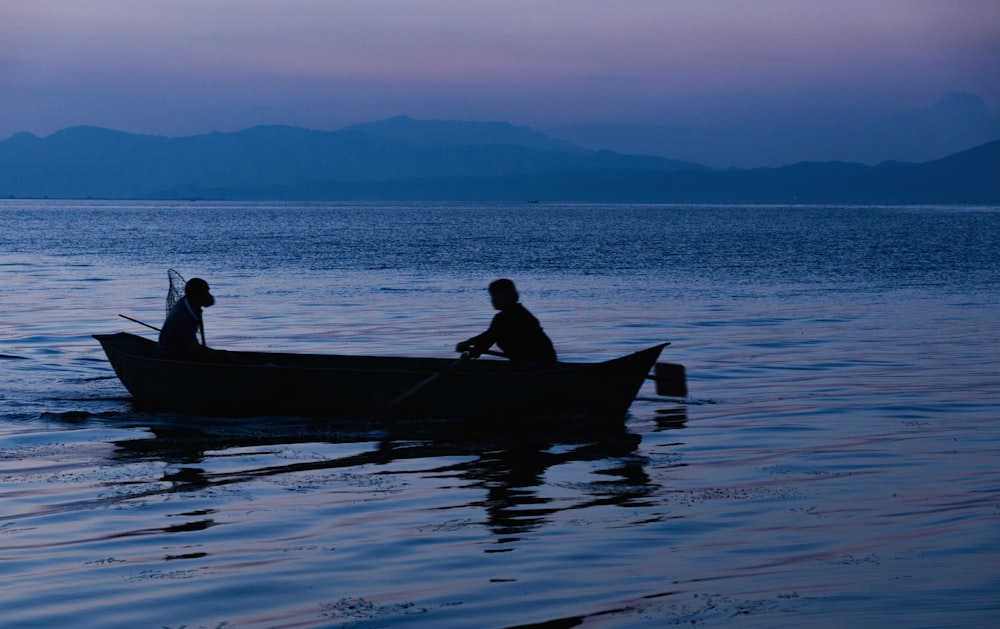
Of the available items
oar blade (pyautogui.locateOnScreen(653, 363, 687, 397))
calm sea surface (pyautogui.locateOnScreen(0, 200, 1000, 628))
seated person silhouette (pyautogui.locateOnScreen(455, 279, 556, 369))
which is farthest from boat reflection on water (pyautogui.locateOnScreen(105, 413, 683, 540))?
seated person silhouette (pyautogui.locateOnScreen(455, 279, 556, 369))

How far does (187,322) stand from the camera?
1452 cm

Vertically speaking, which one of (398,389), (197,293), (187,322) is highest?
(197,293)

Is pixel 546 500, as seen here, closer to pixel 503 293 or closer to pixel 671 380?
pixel 503 293

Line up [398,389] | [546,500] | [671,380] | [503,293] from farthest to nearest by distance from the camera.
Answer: [671,380] < [398,389] < [503,293] < [546,500]

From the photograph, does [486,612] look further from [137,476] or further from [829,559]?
[137,476]

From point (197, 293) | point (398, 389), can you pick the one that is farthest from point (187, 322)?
point (398, 389)

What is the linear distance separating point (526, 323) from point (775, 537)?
19.0 ft

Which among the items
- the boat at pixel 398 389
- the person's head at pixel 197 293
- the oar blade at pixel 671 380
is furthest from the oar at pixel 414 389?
the person's head at pixel 197 293

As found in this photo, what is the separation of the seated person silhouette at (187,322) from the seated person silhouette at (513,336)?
3102 mm

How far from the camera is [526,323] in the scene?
1370 cm

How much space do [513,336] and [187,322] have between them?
12.8 ft

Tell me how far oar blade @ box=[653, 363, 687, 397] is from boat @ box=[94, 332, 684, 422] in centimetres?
4

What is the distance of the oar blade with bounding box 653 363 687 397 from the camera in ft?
46.4

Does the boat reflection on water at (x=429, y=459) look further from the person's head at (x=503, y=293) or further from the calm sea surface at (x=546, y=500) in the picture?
the person's head at (x=503, y=293)
